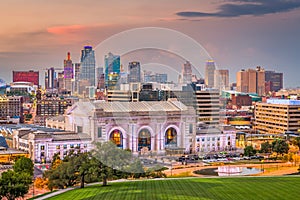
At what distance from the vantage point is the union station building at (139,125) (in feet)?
183

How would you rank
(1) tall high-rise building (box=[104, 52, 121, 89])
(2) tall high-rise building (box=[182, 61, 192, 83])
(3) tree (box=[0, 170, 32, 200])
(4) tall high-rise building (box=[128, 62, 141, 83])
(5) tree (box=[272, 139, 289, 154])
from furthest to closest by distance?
(5) tree (box=[272, 139, 289, 154]) < (1) tall high-rise building (box=[104, 52, 121, 89]) < (3) tree (box=[0, 170, 32, 200]) < (4) tall high-rise building (box=[128, 62, 141, 83]) < (2) tall high-rise building (box=[182, 61, 192, 83])

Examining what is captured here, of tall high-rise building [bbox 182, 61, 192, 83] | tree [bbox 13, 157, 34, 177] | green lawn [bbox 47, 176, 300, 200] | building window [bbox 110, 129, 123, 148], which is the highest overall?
tall high-rise building [bbox 182, 61, 192, 83]

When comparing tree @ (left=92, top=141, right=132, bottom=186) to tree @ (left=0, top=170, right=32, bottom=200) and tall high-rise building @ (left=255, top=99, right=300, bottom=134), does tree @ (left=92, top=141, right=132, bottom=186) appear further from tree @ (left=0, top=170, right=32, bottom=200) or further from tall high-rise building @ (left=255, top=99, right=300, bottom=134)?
tall high-rise building @ (left=255, top=99, right=300, bottom=134)

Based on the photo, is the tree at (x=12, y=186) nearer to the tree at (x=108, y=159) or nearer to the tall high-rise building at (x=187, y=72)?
the tree at (x=108, y=159)

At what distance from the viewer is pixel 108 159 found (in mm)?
37656

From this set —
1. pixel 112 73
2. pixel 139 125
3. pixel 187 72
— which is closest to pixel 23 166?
pixel 112 73

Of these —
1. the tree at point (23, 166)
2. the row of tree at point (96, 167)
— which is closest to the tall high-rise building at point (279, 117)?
the tree at point (23, 166)

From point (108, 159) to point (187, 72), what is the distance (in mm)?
7200

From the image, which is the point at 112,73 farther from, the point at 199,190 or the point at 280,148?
the point at 280,148

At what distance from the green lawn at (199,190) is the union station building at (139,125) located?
590 inches

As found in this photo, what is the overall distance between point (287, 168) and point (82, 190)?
19965 mm

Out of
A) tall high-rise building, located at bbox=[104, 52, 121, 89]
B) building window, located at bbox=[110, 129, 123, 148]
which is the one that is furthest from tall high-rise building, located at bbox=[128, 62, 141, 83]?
building window, located at bbox=[110, 129, 123, 148]

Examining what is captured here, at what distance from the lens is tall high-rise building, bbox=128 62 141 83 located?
35800mm

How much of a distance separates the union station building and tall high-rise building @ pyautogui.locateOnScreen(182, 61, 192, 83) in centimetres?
1527
